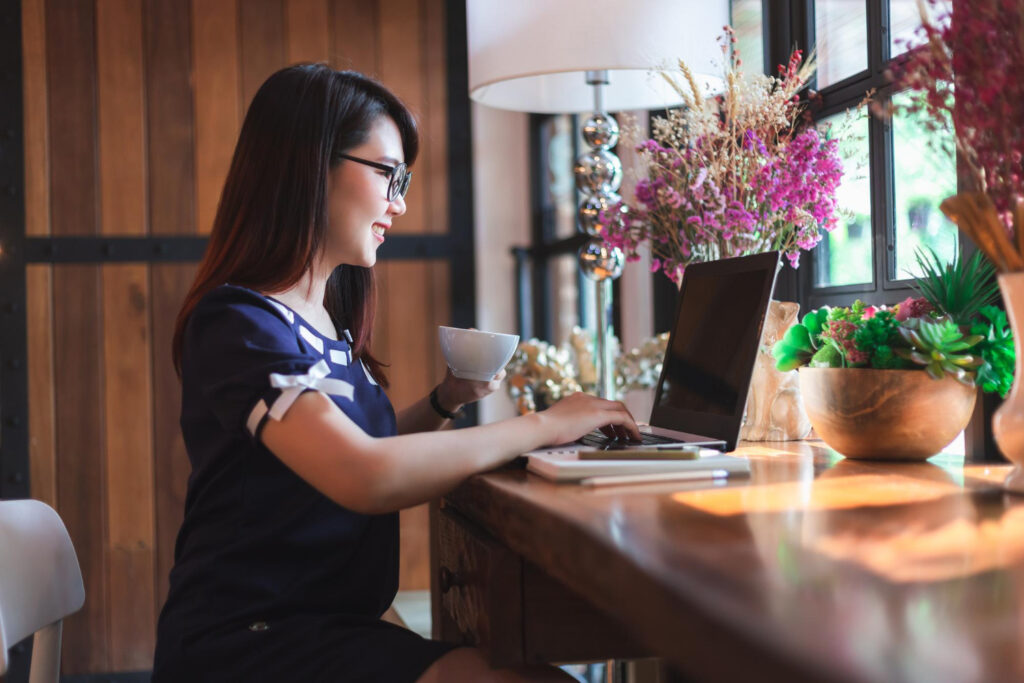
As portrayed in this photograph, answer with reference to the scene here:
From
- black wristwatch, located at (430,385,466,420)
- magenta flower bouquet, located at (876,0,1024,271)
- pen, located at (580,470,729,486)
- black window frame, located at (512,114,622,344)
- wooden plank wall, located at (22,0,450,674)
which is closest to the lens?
magenta flower bouquet, located at (876,0,1024,271)

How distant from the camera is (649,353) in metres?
2.30

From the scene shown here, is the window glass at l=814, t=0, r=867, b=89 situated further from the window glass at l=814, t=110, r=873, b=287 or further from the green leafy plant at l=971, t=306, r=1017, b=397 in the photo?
the green leafy plant at l=971, t=306, r=1017, b=397

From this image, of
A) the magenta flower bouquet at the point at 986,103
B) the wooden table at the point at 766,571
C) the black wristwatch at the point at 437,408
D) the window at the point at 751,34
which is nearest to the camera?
the wooden table at the point at 766,571

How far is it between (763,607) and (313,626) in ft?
2.30

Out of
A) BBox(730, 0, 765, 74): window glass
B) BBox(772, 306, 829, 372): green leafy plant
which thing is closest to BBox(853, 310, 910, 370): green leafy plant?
BBox(772, 306, 829, 372): green leafy plant

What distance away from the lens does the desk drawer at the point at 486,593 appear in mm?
1093

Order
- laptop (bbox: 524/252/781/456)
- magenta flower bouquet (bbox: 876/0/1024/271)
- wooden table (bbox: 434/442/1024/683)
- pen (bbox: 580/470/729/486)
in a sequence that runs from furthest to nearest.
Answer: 1. laptop (bbox: 524/252/781/456)
2. pen (bbox: 580/470/729/486)
3. magenta flower bouquet (bbox: 876/0/1024/271)
4. wooden table (bbox: 434/442/1024/683)

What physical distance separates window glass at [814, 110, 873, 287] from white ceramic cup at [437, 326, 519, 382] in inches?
27.6

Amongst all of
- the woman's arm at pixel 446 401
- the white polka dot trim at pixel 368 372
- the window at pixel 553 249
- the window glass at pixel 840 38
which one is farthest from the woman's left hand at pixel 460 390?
the window at pixel 553 249

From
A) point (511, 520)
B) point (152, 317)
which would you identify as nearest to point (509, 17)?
point (511, 520)

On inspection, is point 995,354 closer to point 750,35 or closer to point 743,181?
point 743,181

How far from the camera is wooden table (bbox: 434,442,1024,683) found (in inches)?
20.9

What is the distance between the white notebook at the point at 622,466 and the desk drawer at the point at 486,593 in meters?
0.11

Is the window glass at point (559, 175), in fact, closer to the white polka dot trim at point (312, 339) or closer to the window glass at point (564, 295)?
the window glass at point (564, 295)
